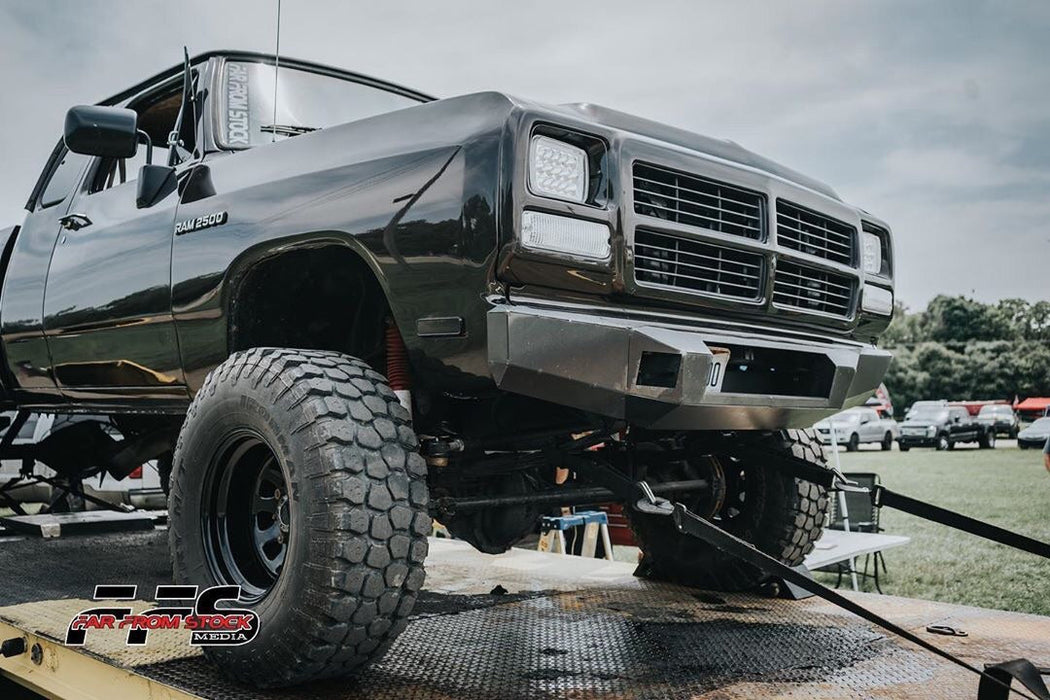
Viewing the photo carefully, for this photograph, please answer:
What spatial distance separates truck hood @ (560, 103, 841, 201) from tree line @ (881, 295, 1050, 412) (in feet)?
28.9

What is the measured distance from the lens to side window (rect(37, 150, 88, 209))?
4293 mm

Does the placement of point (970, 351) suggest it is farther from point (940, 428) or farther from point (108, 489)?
point (108, 489)

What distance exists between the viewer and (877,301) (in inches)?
134

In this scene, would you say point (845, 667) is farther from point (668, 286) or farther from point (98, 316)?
point (98, 316)

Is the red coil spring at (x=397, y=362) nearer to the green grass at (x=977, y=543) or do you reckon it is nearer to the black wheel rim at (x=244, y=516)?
the black wheel rim at (x=244, y=516)

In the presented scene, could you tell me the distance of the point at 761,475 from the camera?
3748mm

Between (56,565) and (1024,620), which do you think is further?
(56,565)

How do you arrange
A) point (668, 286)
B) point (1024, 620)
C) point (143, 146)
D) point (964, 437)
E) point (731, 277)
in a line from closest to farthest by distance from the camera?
1. point (668, 286)
2. point (731, 277)
3. point (1024, 620)
4. point (143, 146)
5. point (964, 437)

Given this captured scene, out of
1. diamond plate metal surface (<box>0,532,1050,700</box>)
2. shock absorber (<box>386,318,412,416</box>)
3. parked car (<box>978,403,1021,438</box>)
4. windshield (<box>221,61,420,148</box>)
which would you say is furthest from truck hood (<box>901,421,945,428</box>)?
shock absorber (<box>386,318,412,416</box>)

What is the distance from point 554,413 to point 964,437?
72.6ft

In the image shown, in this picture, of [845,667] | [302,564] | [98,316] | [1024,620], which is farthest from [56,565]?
[1024,620]

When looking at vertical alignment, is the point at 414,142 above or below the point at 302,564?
above

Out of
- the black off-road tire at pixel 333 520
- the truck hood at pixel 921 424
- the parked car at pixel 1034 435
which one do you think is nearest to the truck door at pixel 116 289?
the black off-road tire at pixel 333 520

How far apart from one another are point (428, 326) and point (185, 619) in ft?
3.51
